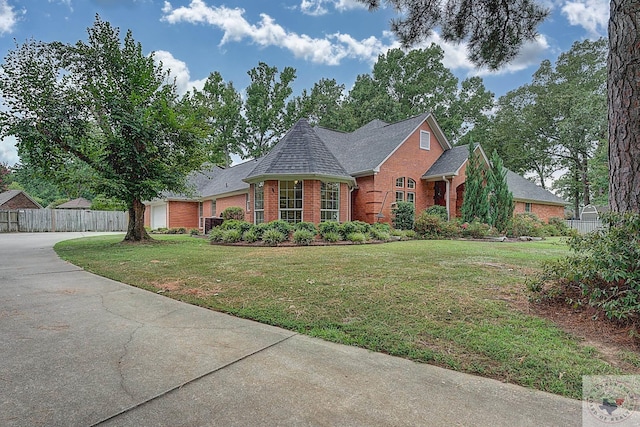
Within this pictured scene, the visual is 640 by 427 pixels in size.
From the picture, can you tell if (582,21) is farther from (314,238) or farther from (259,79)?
(259,79)

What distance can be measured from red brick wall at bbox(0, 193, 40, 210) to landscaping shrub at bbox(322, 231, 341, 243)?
3417 cm

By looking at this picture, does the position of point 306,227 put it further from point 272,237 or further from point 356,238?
point 356,238

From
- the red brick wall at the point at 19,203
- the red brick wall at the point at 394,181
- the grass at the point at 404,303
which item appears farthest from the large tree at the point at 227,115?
the grass at the point at 404,303

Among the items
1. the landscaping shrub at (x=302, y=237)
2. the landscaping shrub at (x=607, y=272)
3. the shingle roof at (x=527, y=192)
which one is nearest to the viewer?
the landscaping shrub at (x=607, y=272)

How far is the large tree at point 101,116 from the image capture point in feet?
37.0

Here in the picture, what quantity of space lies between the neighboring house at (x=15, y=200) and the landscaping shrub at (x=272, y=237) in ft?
107

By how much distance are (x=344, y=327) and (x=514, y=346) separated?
1.56m

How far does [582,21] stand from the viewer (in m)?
8.26

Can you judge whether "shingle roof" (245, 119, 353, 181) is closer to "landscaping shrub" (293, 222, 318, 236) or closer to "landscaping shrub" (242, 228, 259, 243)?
"landscaping shrub" (293, 222, 318, 236)

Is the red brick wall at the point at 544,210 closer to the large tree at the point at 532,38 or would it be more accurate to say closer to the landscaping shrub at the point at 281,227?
the landscaping shrub at the point at 281,227

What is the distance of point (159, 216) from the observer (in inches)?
1013

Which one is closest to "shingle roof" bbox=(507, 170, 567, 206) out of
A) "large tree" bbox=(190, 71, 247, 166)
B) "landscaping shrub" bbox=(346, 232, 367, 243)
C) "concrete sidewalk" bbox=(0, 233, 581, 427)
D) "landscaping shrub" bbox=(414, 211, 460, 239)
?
"landscaping shrub" bbox=(414, 211, 460, 239)

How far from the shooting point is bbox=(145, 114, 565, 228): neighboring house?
14531 mm

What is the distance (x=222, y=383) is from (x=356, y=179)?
15655mm
